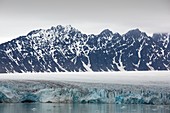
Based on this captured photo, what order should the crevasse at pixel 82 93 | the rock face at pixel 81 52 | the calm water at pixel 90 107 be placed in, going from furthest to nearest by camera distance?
the rock face at pixel 81 52
the crevasse at pixel 82 93
the calm water at pixel 90 107

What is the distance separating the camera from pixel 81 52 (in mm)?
44500

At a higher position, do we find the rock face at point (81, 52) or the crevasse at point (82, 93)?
the rock face at point (81, 52)

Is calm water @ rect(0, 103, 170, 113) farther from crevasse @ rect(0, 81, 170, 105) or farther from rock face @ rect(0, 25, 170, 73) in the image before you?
rock face @ rect(0, 25, 170, 73)

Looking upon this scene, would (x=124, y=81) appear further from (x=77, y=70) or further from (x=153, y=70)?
(x=77, y=70)

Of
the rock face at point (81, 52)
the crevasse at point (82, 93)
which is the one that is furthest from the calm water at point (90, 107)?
the rock face at point (81, 52)

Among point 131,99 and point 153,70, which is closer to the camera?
point 131,99

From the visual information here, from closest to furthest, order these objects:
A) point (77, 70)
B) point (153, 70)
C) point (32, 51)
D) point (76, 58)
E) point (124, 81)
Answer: point (124, 81)
point (153, 70)
point (77, 70)
point (76, 58)
point (32, 51)

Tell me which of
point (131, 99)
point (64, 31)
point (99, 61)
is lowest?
point (131, 99)

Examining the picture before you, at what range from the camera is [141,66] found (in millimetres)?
36094

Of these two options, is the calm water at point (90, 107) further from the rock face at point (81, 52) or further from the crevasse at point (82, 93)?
the rock face at point (81, 52)

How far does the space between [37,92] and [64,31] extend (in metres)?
16.4

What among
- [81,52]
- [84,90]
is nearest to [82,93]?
[84,90]

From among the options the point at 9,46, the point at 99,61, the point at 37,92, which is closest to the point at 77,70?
the point at 99,61

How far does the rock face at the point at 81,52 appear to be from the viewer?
120 feet
